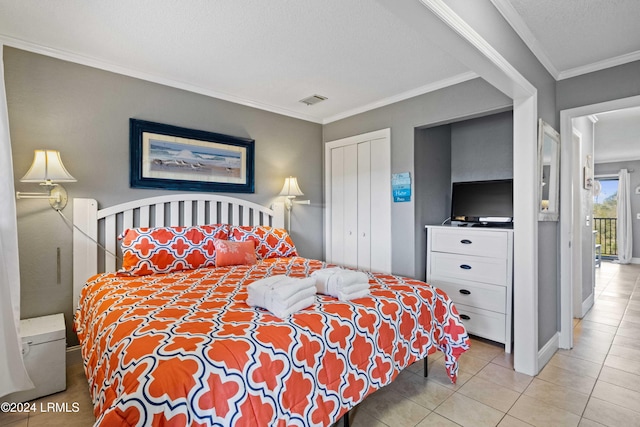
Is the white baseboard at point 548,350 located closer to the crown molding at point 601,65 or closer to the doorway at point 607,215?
the crown molding at point 601,65

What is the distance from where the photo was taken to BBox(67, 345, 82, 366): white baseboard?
2.54m

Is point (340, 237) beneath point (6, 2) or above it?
beneath

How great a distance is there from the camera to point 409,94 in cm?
339

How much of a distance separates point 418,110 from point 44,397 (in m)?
3.77

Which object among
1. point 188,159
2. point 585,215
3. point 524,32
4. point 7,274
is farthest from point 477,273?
point 7,274

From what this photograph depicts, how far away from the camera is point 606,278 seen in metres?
5.79

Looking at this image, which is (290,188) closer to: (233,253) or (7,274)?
(233,253)

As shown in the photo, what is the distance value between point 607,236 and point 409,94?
26.0 feet

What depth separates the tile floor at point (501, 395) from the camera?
74.5 inches

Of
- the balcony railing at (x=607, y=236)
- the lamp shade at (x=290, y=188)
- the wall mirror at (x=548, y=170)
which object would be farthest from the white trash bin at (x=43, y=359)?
the balcony railing at (x=607, y=236)

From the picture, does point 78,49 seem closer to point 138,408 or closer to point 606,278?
point 138,408

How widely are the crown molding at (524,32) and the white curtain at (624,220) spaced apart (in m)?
6.80

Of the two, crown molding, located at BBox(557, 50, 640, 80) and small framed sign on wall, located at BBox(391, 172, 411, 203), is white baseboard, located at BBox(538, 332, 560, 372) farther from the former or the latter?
crown molding, located at BBox(557, 50, 640, 80)

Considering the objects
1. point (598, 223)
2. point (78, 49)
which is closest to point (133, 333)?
point (78, 49)
